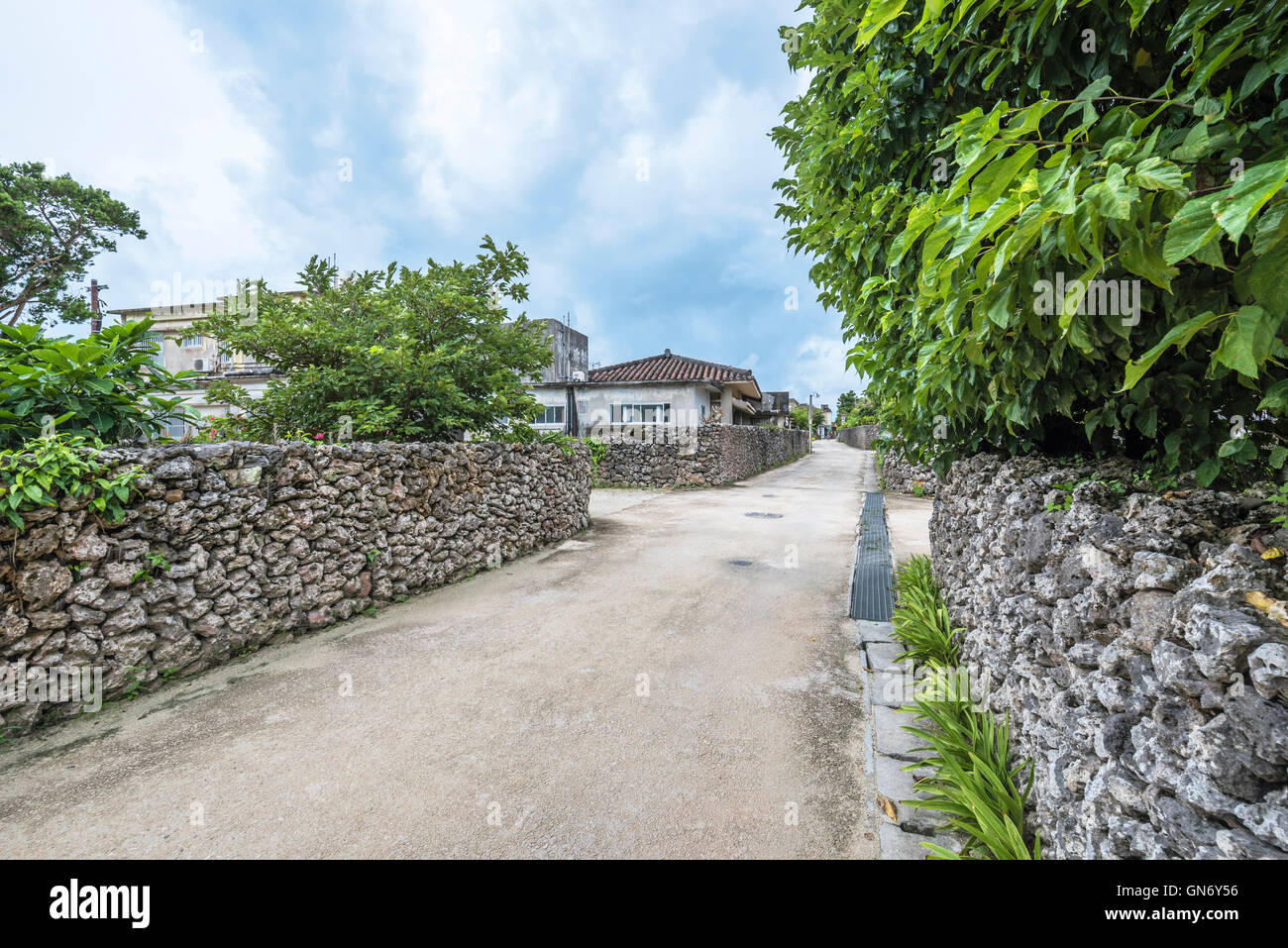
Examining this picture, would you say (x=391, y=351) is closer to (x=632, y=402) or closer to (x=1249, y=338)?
(x=1249, y=338)

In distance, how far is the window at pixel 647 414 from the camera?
2031 cm

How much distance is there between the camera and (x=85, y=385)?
3564 millimetres

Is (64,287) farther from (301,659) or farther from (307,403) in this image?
(301,659)

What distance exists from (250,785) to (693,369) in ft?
67.5

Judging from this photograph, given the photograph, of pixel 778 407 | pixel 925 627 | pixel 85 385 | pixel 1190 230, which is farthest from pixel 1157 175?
pixel 778 407

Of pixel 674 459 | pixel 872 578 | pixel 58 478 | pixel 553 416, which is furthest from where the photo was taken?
pixel 553 416

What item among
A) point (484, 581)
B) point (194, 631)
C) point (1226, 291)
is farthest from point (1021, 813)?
point (484, 581)

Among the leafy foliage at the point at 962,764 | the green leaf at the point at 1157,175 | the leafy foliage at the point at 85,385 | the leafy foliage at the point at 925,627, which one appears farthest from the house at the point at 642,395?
the green leaf at the point at 1157,175

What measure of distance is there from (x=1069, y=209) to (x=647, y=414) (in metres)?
19.7

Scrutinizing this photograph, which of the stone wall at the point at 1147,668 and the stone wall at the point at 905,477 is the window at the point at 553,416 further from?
the stone wall at the point at 1147,668

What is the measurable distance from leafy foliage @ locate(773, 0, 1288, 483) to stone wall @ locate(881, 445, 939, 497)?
10977 mm

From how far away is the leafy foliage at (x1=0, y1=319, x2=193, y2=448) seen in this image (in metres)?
3.29

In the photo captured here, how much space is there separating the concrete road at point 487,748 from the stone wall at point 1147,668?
913 millimetres

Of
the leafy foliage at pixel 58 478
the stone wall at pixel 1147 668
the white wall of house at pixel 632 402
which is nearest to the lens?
the stone wall at pixel 1147 668
